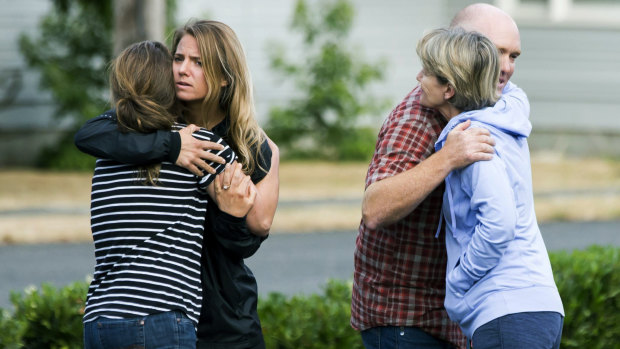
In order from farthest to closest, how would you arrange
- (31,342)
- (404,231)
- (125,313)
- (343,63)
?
1. (343,63)
2. (31,342)
3. (404,231)
4. (125,313)

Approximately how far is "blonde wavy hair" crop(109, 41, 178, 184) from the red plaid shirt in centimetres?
72

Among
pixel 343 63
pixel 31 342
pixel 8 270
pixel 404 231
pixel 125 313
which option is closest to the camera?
pixel 125 313

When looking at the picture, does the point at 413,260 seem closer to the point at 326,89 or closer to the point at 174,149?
the point at 174,149

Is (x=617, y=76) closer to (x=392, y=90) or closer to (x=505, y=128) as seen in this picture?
(x=392, y=90)

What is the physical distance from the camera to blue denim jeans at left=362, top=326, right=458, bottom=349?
2943 mm

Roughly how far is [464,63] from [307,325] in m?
1.92

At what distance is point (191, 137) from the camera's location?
279 cm

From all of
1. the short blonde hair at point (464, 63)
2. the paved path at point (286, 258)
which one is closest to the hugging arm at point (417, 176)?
the short blonde hair at point (464, 63)

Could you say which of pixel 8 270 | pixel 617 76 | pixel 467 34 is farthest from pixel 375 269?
pixel 617 76

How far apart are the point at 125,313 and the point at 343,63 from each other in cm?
1369

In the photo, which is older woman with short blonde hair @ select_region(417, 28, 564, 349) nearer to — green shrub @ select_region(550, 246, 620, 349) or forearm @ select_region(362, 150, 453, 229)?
forearm @ select_region(362, 150, 453, 229)

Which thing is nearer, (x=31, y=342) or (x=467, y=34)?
(x=467, y=34)

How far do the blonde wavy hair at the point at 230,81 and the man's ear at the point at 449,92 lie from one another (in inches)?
26.6

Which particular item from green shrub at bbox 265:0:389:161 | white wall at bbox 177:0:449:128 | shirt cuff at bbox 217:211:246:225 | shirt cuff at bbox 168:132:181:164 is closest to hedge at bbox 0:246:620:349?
shirt cuff at bbox 217:211:246:225
